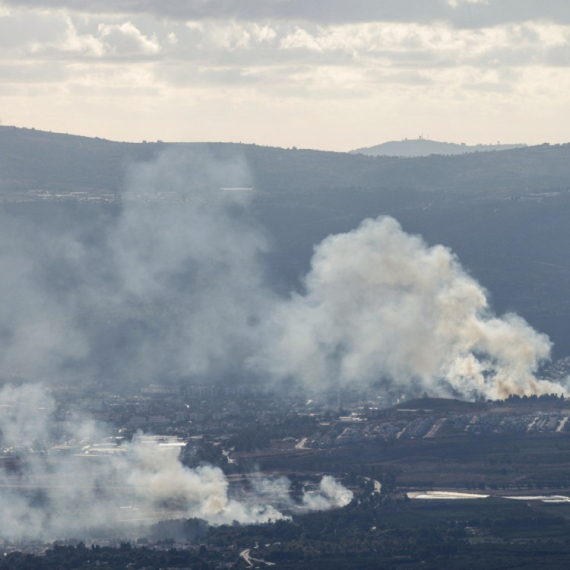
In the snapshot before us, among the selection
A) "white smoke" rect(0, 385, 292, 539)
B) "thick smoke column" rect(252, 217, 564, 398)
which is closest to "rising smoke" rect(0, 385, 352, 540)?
"white smoke" rect(0, 385, 292, 539)

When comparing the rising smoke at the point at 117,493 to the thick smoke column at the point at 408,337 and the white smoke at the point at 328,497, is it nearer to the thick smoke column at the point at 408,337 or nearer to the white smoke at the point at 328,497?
the white smoke at the point at 328,497

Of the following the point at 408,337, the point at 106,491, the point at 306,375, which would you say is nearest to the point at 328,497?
the point at 106,491

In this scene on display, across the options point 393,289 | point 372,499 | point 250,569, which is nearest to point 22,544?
point 250,569

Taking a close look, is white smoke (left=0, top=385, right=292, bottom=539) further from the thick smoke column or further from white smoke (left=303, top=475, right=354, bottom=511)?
the thick smoke column

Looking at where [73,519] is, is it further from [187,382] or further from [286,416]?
[187,382]

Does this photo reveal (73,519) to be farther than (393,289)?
No

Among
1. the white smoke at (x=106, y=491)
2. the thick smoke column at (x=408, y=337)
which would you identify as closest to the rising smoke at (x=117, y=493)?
the white smoke at (x=106, y=491)

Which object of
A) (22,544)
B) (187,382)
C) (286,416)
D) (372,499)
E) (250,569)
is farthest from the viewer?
(187,382)

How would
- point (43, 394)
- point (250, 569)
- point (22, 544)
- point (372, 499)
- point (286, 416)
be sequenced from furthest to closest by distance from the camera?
point (43, 394), point (286, 416), point (372, 499), point (22, 544), point (250, 569)

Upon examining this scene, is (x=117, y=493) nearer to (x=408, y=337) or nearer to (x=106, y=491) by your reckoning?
(x=106, y=491)
